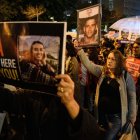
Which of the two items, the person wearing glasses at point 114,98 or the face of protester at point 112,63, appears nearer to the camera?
the person wearing glasses at point 114,98

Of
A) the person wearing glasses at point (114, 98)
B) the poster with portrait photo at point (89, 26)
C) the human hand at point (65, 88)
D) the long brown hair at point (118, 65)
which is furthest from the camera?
the long brown hair at point (118, 65)

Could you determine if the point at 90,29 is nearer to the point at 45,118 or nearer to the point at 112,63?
the point at 112,63

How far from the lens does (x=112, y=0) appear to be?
9194 cm

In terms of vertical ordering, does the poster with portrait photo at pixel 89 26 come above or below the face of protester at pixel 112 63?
above

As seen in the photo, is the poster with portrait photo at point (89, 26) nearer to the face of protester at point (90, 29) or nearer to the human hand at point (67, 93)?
the face of protester at point (90, 29)

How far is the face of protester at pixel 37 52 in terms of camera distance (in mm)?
2242

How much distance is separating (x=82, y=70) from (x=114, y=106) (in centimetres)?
351


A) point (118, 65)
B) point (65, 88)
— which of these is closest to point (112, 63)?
point (118, 65)

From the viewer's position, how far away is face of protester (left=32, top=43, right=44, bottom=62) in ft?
7.36

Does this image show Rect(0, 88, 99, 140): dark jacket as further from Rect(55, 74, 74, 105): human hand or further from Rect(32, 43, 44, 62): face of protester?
Rect(32, 43, 44, 62): face of protester

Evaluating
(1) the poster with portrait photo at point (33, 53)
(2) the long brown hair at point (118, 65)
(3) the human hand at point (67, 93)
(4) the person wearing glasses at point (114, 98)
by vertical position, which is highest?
(1) the poster with portrait photo at point (33, 53)

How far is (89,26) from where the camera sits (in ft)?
16.2

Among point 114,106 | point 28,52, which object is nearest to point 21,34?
point 28,52

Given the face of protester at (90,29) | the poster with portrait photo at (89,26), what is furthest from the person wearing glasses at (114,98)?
the face of protester at (90,29)
